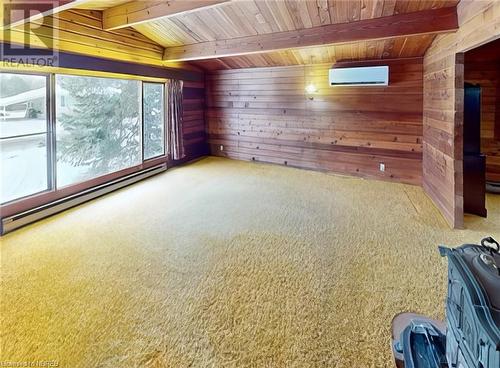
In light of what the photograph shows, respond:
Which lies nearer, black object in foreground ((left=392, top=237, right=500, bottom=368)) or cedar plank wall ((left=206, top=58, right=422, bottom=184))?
black object in foreground ((left=392, top=237, right=500, bottom=368))

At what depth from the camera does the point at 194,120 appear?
6.85 m

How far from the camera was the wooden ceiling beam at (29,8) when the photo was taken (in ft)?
8.05

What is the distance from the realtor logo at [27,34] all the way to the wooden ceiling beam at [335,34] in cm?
215

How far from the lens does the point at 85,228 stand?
11.0 feet

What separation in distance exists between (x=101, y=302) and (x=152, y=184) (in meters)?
3.18

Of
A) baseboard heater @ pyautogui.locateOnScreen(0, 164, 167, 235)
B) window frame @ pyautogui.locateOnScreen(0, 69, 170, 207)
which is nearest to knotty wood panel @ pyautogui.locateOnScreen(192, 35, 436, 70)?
window frame @ pyautogui.locateOnScreen(0, 69, 170, 207)

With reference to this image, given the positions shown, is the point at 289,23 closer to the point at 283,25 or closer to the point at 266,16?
the point at 283,25

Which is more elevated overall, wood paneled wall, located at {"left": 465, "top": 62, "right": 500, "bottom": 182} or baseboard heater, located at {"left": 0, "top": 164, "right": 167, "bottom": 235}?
wood paneled wall, located at {"left": 465, "top": 62, "right": 500, "bottom": 182}

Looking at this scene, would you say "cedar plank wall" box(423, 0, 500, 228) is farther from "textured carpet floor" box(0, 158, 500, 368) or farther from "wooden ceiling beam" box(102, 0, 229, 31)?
"wooden ceiling beam" box(102, 0, 229, 31)

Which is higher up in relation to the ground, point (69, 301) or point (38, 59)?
point (38, 59)

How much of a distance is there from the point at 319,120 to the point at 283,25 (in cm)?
217

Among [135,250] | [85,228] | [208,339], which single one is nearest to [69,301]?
Result: [135,250]

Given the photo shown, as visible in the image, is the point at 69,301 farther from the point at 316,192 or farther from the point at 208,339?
the point at 316,192

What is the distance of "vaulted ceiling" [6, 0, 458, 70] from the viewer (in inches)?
133
